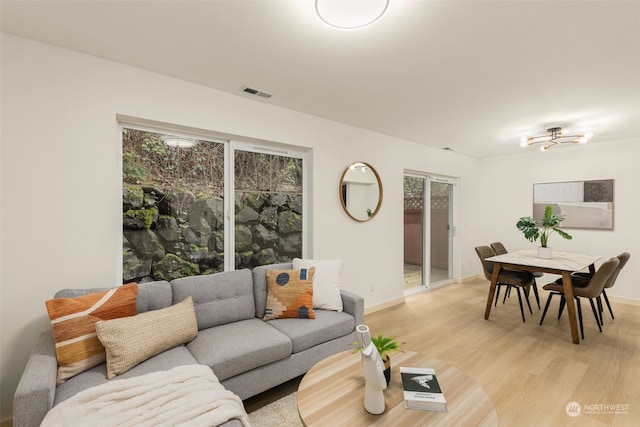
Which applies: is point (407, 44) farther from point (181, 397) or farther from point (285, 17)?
point (181, 397)

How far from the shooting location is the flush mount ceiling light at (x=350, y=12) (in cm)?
144

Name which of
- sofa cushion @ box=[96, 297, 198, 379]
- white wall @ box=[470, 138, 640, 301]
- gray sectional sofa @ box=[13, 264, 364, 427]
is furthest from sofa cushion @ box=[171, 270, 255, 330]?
white wall @ box=[470, 138, 640, 301]

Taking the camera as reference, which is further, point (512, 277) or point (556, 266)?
point (512, 277)

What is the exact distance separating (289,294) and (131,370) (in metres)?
1.16

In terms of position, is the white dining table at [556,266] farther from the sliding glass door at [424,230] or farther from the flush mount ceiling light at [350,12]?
the flush mount ceiling light at [350,12]

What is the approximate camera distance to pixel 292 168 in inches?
130

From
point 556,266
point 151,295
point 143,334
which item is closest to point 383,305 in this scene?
point 556,266

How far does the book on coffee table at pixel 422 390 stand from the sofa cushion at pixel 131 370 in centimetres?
121

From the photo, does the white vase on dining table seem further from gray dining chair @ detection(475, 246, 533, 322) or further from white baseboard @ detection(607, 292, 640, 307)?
white baseboard @ detection(607, 292, 640, 307)

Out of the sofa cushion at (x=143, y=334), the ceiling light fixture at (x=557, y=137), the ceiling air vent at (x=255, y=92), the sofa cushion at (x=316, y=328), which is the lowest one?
the sofa cushion at (x=316, y=328)

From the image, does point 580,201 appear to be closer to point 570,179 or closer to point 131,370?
point 570,179

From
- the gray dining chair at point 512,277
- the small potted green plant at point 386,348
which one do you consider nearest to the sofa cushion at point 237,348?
the small potted green plant at point 386,348

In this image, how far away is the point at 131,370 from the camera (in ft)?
5.26

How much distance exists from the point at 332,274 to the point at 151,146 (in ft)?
6.30
